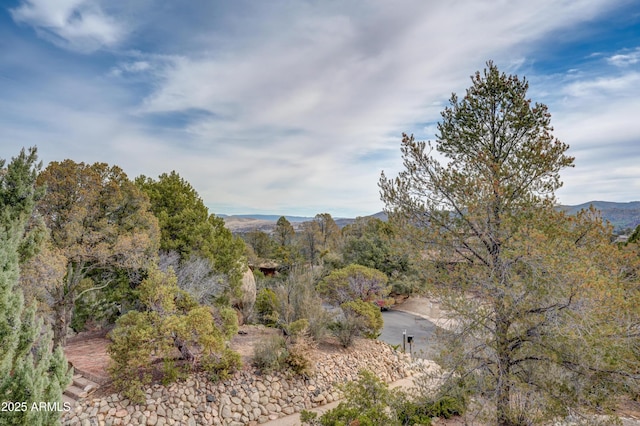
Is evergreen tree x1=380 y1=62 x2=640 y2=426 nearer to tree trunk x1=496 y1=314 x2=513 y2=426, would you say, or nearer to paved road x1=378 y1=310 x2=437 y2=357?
tree trunk x1=496 y1=314 x2=513 y2=426

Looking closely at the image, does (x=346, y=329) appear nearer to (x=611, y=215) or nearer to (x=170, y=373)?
(x=170, y=373)

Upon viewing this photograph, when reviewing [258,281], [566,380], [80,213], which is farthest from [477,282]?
[258,281]

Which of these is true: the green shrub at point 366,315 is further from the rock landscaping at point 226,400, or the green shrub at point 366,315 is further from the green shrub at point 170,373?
the green shrub at point 170,373

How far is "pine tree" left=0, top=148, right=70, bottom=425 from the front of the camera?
383 cm

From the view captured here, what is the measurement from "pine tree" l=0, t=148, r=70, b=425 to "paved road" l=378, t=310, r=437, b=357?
38.0ft

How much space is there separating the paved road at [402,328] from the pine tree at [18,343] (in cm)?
1157

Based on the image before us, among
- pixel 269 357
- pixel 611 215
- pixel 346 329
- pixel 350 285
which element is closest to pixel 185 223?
pixel 269 357

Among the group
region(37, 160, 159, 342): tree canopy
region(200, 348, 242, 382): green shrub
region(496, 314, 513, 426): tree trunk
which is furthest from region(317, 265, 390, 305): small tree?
region(496, 314, 513, 426): tree trunk

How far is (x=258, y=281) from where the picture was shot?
66.4 ft

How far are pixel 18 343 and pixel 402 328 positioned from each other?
51.9ft

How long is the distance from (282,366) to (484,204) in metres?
6.81

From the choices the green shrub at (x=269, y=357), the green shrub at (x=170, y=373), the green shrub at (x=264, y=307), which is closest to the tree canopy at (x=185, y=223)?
the green shrub at (x=264, y=307)

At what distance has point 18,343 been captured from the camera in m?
4.32

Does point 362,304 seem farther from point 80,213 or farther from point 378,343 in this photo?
point 80,213
